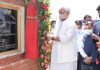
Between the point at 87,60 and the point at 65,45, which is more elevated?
the point at 65,45

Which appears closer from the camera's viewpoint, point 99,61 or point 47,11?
point 99,61

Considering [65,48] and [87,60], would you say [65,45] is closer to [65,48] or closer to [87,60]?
[65,48]

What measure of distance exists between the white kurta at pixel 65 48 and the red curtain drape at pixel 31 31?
72 cm

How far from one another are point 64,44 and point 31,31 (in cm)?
90

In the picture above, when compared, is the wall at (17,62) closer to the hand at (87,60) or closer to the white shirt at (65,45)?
the white shirt at (65,45)

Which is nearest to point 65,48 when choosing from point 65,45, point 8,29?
point 65,45

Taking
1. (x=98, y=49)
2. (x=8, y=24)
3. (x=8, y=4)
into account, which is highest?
(x=8, y=4)

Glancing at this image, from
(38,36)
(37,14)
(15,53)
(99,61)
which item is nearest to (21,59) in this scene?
(15,53)

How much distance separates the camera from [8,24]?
4.10m

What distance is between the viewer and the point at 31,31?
448cm

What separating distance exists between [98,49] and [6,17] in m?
1.57

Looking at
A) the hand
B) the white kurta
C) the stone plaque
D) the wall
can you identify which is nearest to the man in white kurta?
the white kurta

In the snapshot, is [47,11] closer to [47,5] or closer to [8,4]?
[47,5]

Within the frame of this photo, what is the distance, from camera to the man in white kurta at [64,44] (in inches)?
146
